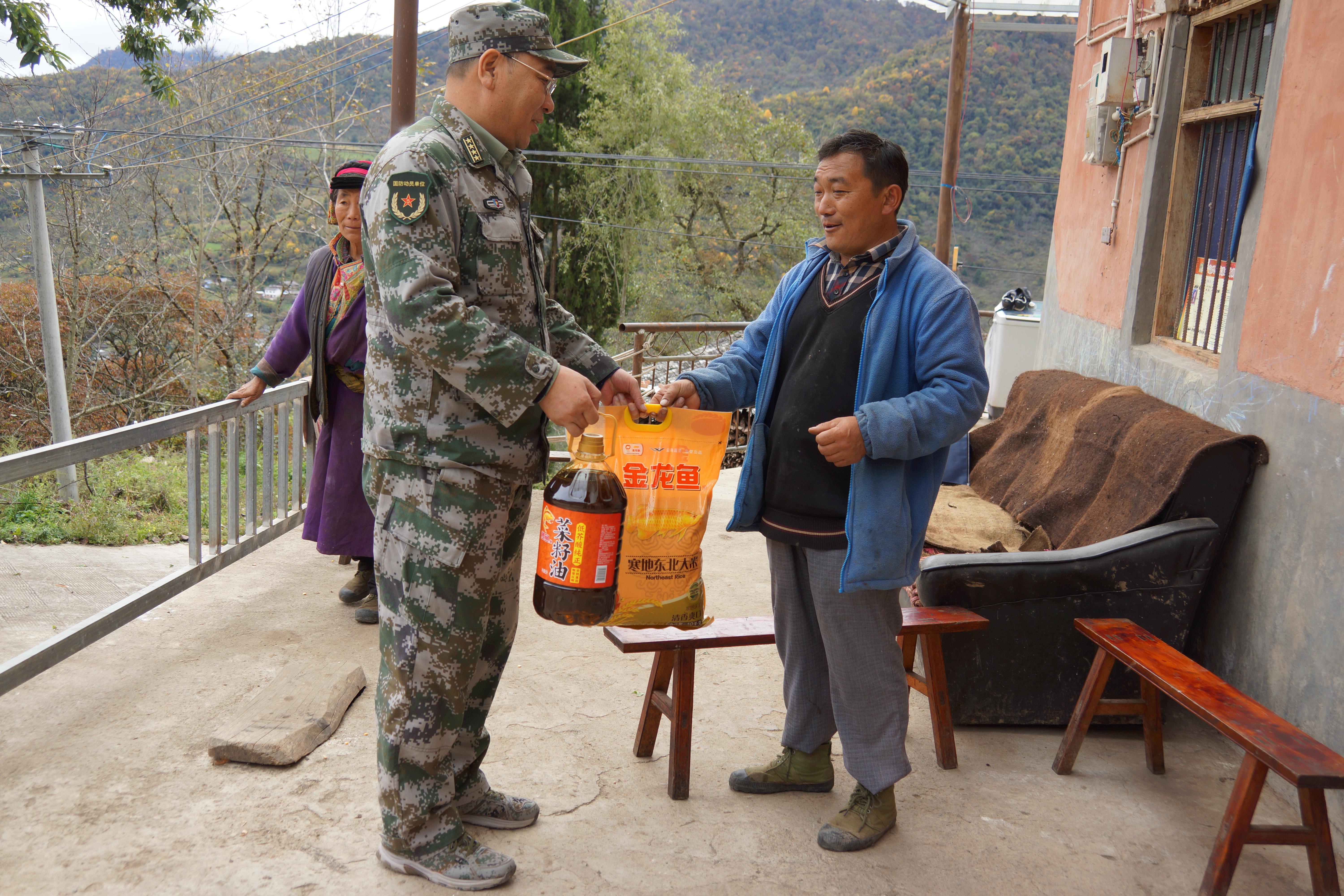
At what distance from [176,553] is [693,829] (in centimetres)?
569

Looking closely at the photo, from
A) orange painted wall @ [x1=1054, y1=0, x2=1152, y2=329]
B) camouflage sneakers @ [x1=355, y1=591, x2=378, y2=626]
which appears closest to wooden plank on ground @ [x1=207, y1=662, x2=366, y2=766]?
camouflage sneakers @ [x1=355, y1=591, x2=378, y2=626]

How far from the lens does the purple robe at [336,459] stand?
13.0 feet

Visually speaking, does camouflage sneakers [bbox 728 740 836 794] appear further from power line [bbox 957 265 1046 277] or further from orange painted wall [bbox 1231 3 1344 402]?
power line [bbox 957 265 1046 277]

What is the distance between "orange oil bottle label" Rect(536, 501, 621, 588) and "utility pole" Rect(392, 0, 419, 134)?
14.7 feet

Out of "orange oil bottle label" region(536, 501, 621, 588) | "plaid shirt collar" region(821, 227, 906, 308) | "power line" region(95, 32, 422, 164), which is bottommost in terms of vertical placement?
"orange oil bottle label" region(536, 501, 621, 588)

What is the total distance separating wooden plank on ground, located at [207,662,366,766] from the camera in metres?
2.78

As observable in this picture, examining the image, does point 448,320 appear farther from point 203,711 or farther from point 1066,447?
point 1066,447

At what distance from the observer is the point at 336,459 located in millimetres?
3986

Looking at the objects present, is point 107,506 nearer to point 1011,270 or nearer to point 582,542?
point 582,542

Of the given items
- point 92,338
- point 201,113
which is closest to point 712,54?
point 201,113

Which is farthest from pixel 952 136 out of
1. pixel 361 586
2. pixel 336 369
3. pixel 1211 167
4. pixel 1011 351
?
pixel 361 586

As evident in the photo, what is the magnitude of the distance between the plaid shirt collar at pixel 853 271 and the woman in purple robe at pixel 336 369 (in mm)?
2097

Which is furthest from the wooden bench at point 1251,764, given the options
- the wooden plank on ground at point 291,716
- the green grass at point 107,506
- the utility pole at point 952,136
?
the utility pole at point 952,136

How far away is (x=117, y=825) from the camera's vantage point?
8.03 ft
